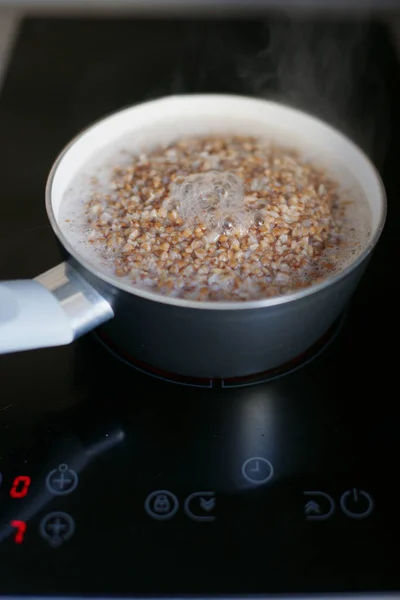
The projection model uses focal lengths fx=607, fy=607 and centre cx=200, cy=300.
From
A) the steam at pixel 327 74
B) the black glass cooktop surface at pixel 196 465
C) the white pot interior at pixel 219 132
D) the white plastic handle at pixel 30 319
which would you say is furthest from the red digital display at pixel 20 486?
the steam at pixel 327 74

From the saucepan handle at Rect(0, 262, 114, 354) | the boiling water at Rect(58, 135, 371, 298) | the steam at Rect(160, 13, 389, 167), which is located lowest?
the saucepan handle at Rect(0, 262, 114, 354)

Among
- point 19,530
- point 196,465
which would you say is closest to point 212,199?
point 196,465

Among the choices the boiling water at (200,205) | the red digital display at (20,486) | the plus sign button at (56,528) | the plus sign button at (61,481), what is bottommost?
the red digital display at (20,486)

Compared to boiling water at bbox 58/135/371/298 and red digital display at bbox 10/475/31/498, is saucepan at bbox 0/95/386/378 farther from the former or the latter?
red digital display at bbox 10/475/31/498

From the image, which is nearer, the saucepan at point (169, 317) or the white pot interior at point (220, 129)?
the saucepan at point (169, 317)

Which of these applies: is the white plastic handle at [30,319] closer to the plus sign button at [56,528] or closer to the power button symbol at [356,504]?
the plus sign button at [56,528]

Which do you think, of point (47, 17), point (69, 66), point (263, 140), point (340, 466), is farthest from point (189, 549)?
point (47, 17)

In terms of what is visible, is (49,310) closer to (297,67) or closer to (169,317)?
(169,317)

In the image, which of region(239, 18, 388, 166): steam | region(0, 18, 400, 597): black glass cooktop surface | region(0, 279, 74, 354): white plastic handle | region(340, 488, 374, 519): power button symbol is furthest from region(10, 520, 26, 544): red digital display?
region(239, 18, 388, 166): steam
